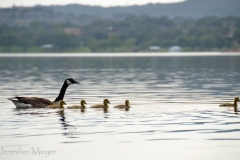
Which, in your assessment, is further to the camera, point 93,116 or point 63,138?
point 93,116

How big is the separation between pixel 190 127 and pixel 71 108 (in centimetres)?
752

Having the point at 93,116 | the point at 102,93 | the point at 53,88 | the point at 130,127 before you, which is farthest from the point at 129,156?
the point at 53,88

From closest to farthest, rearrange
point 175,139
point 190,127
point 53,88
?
1. point 175,139
2. point 190,127
3. point 53,88

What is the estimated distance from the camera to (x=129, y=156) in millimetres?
18141

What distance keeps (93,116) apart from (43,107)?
3.63 meters

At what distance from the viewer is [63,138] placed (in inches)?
827

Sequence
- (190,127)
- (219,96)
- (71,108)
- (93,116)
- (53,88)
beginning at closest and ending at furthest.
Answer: (190,127)
(93,116)
(71,108)
(219,96)
(53,88)

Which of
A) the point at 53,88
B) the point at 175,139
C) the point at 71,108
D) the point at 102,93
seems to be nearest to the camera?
the point at 175,139

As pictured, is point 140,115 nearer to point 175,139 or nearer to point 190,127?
point 190,127

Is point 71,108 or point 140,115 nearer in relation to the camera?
point 140,115

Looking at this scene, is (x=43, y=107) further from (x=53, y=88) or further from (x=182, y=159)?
(x=53, y=88)

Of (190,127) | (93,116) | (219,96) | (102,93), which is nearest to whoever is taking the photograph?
(190,127)

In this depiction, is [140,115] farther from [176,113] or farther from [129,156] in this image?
[129,156]

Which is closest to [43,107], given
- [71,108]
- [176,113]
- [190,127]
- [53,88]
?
[71,108]
